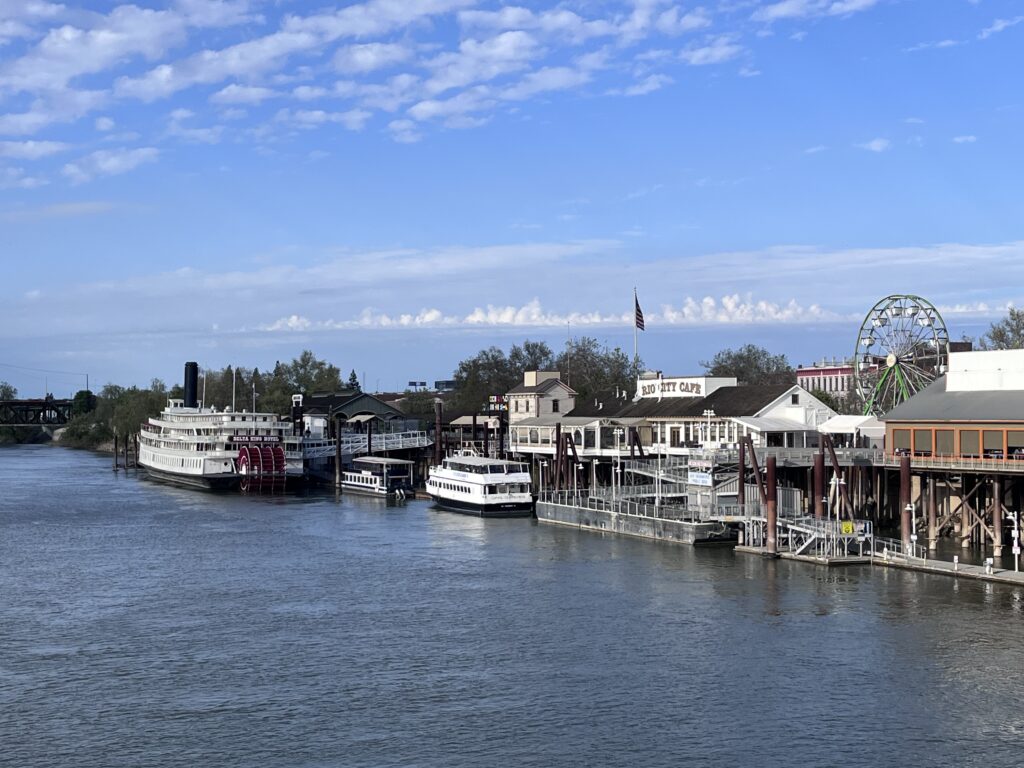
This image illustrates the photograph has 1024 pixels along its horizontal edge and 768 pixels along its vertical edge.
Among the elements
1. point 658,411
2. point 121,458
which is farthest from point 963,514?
point 121,458

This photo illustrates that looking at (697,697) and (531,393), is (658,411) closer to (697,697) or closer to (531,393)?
(531,393)

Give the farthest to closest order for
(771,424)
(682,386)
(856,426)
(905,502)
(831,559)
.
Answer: (682,386) → (771,424) → (856,426) → (905,502) → (831,559)

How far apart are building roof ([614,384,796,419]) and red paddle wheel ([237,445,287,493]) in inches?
1357

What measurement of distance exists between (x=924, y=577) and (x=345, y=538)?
36.8m

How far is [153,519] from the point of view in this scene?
9100cm

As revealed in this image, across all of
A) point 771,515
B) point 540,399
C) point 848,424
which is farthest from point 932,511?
point 540,399

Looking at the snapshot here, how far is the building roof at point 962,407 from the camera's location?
63844mm

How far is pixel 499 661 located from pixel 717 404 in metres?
53.7

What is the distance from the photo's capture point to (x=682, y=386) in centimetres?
10131

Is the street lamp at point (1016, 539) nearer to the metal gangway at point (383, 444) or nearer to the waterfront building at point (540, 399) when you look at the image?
the waterfront building at point (540, 399)

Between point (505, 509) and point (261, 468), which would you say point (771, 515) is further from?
point (261, 468)

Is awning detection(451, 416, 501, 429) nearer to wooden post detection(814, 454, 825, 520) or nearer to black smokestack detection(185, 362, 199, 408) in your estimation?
black smokestack detection(185, 362, 199, 408)

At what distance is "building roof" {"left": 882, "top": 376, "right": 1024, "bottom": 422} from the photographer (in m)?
63.8

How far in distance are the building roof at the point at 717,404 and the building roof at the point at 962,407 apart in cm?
1836
